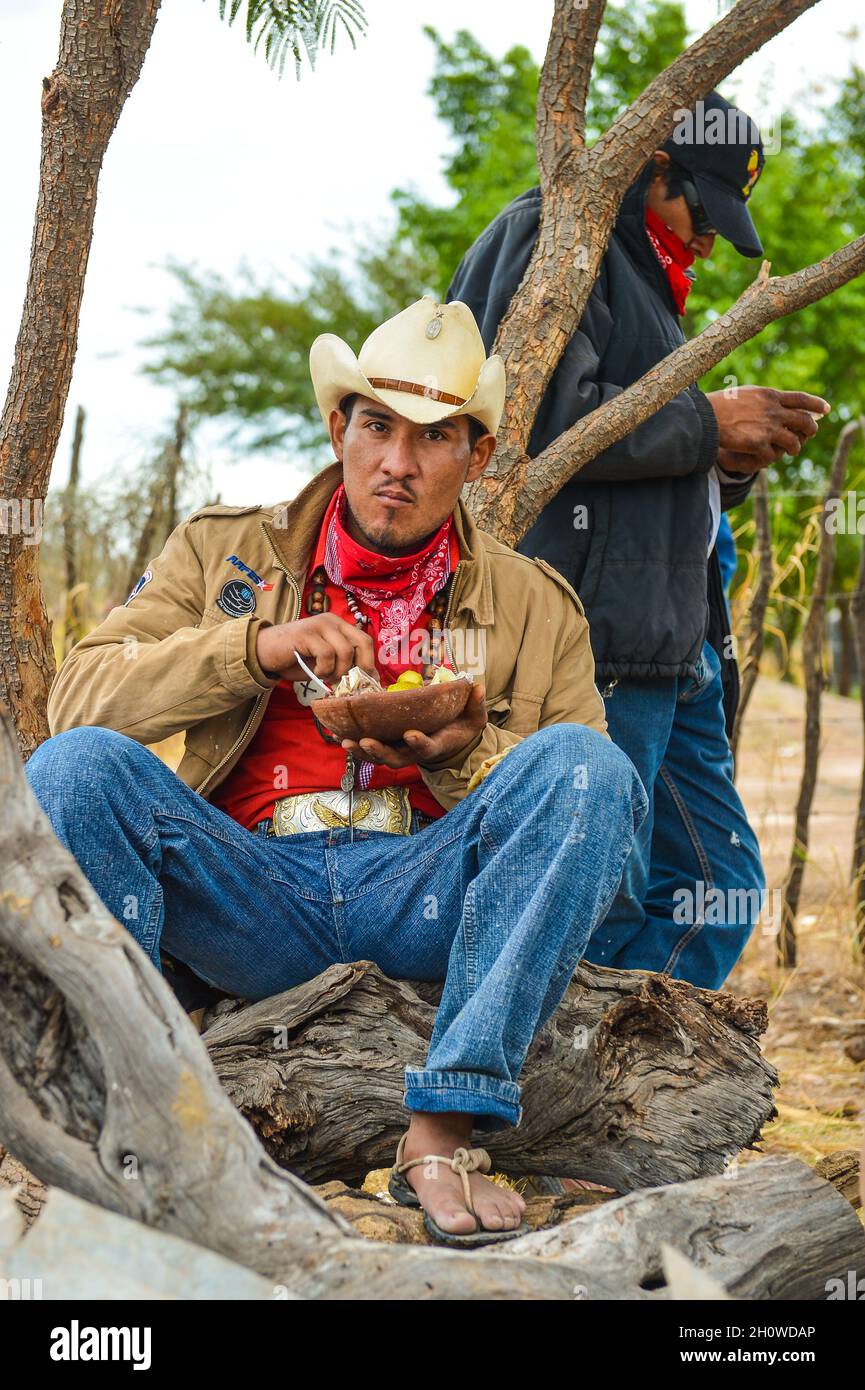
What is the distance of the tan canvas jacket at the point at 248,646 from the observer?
2.42 metres

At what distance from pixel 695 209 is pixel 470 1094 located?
8.20ft

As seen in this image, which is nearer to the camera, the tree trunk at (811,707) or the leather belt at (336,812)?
the leather belt at (336,812)

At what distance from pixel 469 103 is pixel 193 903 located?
22374 millimetres

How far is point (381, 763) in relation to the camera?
8.14ft

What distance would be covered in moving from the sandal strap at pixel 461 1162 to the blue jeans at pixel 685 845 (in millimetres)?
1309

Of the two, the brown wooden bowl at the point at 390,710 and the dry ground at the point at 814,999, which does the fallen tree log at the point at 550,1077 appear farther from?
the dry ground at the point at 814,999

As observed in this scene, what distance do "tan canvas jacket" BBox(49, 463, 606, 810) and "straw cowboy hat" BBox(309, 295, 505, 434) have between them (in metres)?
0.20

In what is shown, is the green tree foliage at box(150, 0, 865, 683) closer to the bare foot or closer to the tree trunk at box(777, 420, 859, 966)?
the tree trunk at box(777, 420, 859, 966)

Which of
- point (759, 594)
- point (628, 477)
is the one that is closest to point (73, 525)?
point (759, 594)

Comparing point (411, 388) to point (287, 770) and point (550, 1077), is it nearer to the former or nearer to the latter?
Answer: point (287, 770)

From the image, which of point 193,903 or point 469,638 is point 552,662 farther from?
point 193,903

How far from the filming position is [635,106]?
139 inches

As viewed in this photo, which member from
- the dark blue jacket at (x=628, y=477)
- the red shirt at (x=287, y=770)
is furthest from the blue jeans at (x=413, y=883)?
the dark blue jacket at (x=628, y=477)
